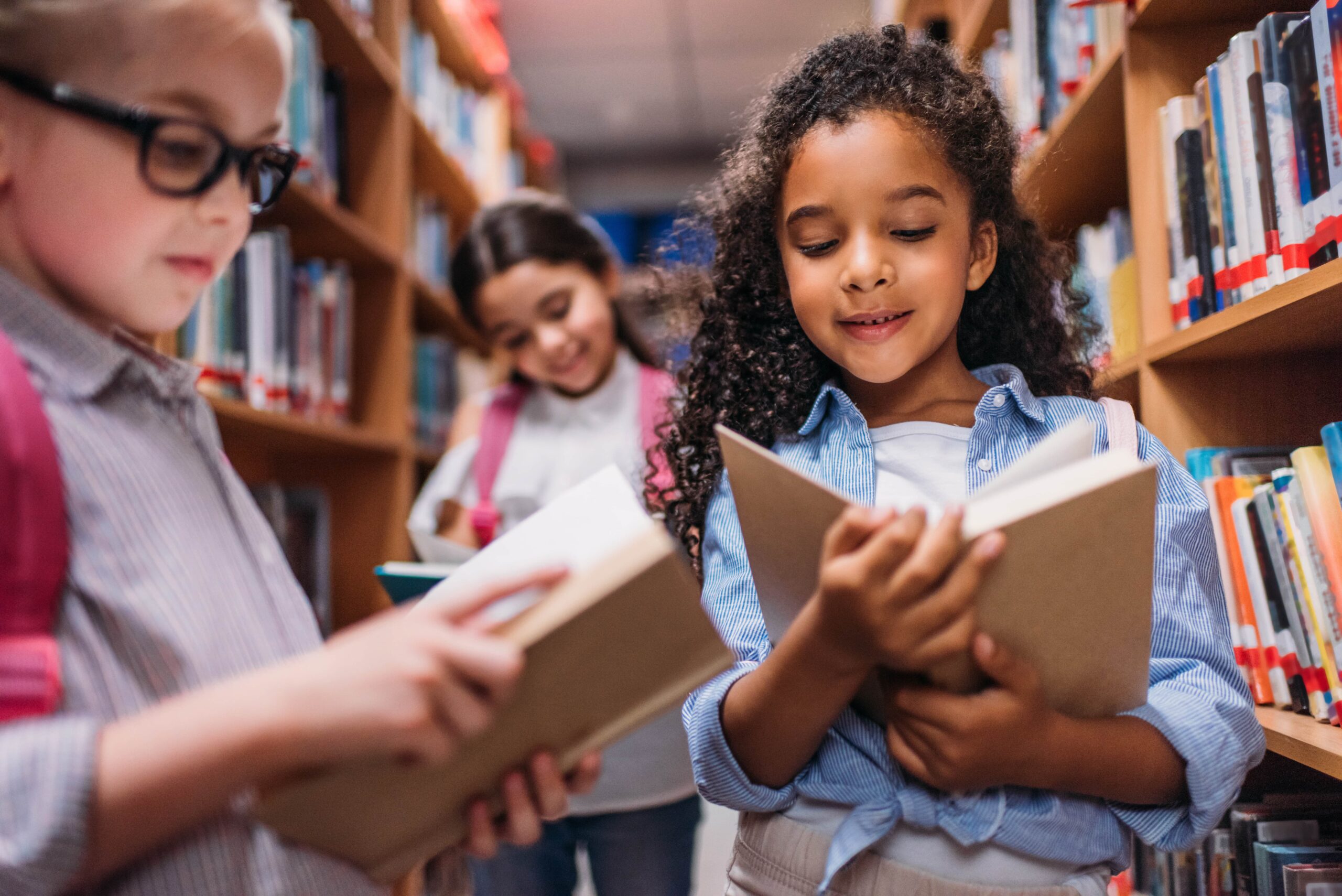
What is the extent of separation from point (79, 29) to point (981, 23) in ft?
6.85

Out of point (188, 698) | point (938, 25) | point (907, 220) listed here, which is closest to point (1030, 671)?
point (907, 220)

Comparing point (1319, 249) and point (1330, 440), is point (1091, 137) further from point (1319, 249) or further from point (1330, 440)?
point (1330, 440)

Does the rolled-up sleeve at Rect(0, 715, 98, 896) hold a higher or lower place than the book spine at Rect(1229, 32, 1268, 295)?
lower

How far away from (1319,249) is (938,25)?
68.9 inches

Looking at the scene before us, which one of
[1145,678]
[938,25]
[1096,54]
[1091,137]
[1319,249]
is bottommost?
[1145,678]

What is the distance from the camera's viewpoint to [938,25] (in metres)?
2.51

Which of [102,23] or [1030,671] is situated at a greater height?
[102,23]

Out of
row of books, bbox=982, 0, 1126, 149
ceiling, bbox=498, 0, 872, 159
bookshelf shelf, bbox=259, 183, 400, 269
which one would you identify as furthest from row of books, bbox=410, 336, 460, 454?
row of books, bbox=982, 0, 1126, 149

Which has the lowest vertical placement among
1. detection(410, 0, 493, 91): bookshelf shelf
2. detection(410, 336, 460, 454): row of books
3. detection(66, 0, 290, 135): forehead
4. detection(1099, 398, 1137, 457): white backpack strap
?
detection(1099, 398, 1137, 457): white backpack strap

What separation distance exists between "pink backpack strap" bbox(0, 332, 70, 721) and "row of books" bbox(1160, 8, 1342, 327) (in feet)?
3.76

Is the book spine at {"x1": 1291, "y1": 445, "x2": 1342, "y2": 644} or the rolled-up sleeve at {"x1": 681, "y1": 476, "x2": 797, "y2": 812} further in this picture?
the book spine at {"x1": 1291, "y1": 445, "x2": 1342, "y2": 644}

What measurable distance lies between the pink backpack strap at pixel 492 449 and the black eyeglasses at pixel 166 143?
3.53ft

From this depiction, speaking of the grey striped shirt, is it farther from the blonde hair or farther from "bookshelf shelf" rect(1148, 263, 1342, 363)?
"bookshelf shelf" rect(1148, 263, 1342, 363)

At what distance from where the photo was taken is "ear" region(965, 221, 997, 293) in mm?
1018
